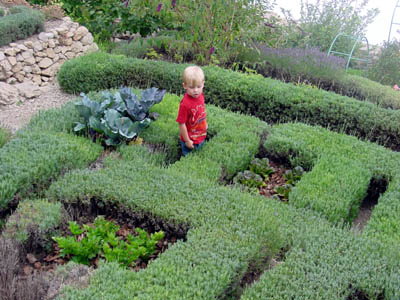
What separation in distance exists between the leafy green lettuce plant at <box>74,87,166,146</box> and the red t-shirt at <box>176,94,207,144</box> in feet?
2.47

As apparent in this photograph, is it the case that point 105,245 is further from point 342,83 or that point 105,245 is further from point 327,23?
point 327,23

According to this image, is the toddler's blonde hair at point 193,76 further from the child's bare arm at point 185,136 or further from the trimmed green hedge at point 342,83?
the trimmed green hedge at point 342,83

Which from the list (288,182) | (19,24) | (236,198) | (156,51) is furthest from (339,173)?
(19,24)

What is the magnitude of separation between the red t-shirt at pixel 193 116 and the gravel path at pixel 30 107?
261cm

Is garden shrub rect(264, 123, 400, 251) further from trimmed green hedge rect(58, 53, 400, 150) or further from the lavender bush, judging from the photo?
the lavender bush

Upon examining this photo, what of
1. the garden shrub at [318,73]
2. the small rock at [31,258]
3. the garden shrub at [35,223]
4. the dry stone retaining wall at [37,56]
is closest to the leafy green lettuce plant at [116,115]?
the garden shrub at [35,223]

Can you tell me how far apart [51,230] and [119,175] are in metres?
0.96

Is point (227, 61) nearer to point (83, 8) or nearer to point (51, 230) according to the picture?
point (83, 8)

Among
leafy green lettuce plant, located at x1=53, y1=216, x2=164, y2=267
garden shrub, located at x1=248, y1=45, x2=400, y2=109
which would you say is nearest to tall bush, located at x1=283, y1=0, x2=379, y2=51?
garden shrub, located at x1=248, y1=45, x2=400, y2=109

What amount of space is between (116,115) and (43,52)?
4413 mm

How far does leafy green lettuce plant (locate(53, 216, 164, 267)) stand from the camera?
337 centimetres

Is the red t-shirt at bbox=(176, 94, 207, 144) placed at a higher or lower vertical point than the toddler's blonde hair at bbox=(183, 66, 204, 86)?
lower

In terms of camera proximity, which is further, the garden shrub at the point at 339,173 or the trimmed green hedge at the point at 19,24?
the trimmed green hedge at the point at 19,24

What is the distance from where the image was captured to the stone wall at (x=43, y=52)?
7879 millimetres
